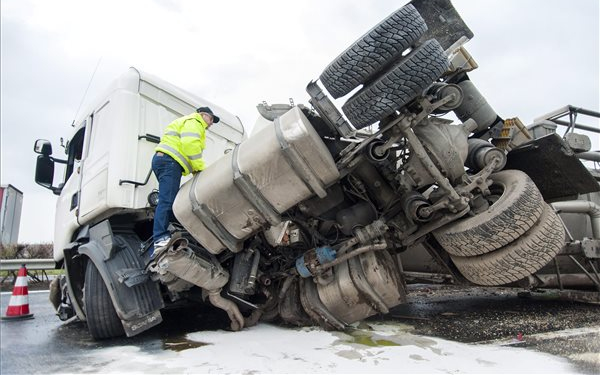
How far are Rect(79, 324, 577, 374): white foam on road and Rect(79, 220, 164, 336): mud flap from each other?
0.22m

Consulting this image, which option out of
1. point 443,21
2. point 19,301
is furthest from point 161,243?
point 19,301

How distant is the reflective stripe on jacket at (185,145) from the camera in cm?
282

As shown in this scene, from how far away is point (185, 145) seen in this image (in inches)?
111

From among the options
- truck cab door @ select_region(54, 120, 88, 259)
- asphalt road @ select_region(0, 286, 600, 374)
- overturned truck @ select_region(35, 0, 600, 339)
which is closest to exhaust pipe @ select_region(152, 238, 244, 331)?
overturned truck @ select_region(35, 0, 600, 339)

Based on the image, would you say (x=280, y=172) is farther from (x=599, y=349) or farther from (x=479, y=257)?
(x=599, y=349)

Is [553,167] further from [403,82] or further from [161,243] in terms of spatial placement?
[161,243]

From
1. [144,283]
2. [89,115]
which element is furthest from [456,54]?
[89,115]

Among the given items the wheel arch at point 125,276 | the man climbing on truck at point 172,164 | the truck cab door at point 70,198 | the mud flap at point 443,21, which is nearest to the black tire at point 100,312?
the wheel arch at point 125,276

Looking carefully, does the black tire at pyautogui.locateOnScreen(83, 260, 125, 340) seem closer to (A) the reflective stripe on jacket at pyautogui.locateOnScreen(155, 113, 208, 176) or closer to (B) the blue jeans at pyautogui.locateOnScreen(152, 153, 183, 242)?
(B) the blue jeans at pyautogui.locateOnScreen(152, 153, 183, 242)

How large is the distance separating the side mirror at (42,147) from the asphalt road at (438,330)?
1.69 meters

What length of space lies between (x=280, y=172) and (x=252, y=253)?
0.86 meters

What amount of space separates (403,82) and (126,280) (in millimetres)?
2296

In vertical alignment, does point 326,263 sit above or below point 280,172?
below

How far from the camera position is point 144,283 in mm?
2910
